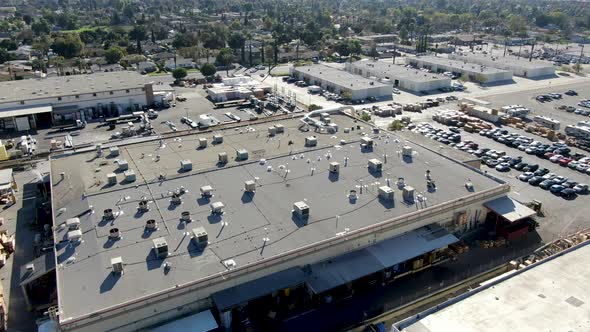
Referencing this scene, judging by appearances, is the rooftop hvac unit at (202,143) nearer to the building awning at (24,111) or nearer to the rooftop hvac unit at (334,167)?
the rooftop hvac unit at (334,167)

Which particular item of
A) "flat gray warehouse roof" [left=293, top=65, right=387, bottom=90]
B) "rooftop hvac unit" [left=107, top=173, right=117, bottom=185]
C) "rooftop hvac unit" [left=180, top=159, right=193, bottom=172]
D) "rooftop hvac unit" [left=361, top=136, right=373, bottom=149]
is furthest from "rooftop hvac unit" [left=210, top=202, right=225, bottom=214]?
"flat gray warehouse roof" [left=293, top=65, right=387, bottom=90]

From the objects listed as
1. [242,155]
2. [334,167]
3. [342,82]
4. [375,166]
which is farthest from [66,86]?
[375,166]

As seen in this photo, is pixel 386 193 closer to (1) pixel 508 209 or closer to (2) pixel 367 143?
(1) pixel 508 209

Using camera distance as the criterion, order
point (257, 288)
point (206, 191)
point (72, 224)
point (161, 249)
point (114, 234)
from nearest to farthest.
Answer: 1. point (257, 288)
2. point (161, 249)
3. point (114, 234)
4. point (72, 224)
5. point (206, 191)

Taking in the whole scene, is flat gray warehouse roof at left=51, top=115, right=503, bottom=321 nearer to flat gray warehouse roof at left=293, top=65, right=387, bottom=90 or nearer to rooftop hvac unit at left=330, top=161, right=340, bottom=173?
rooftop hvac unit at left=330, top=161, right=340, bottom=173

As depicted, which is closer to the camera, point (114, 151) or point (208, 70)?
point (114, 151)

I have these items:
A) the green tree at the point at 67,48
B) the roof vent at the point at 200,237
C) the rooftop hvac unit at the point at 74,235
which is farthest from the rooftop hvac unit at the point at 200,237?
the green tree at the point at 67,48
